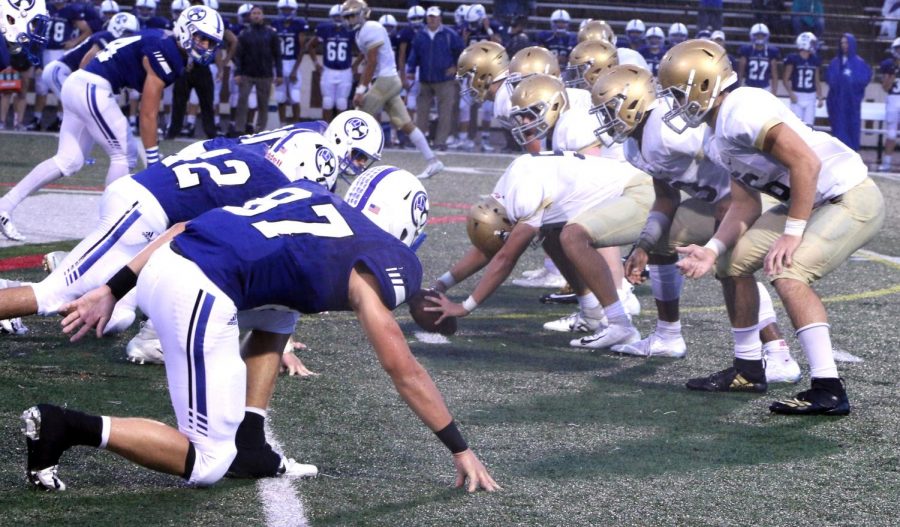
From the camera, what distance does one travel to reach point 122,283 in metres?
3.77

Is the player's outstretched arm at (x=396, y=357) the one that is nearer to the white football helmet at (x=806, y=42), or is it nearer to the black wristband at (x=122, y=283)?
the black wristband at (x=122, y=283)

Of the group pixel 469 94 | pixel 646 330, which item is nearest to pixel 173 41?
pixel 469 94

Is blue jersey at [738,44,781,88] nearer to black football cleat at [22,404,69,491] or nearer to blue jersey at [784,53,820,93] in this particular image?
blue jersey at [784,53,820,93]

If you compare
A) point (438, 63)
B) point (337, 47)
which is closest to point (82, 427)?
point (438, 63)

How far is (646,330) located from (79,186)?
665 cm

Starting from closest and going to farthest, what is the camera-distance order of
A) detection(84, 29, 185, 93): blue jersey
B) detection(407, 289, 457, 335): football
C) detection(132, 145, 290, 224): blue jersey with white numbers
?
detection(132, 145, 290, 224): blue jersey with white numbers, detection(407, 289, 457, 335): football, detection(84, 29, 185, 93): blue jersey

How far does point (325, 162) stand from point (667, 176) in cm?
186

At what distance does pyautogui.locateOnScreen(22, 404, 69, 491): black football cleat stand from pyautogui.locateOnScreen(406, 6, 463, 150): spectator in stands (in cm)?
1380

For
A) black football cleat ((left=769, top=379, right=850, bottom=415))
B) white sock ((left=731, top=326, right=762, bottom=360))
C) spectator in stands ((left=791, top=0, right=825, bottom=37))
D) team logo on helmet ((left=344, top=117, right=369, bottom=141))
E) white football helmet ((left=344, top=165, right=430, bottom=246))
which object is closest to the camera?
white football helmet ((left=344, top=165, right=430, bottom=246))

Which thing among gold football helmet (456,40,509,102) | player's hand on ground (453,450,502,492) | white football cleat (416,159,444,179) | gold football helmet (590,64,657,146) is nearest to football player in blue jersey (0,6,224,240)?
gold football helmet (456,40,509,102)

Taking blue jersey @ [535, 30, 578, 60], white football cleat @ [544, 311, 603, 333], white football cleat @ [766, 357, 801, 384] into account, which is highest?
blue jersey @ [535, 30, 578, 60]

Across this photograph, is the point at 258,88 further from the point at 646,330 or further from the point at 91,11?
the point at 646,330

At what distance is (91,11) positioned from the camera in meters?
17.0

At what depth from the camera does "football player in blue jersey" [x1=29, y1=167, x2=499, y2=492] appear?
11.8 ft
